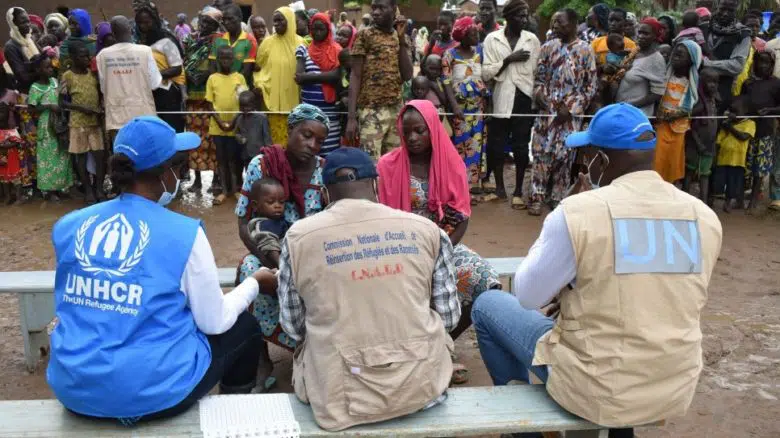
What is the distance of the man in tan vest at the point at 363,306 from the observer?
8.14 feet

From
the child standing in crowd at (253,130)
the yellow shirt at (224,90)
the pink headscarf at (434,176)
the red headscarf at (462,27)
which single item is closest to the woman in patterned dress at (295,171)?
the pink headscarf at (434,176)

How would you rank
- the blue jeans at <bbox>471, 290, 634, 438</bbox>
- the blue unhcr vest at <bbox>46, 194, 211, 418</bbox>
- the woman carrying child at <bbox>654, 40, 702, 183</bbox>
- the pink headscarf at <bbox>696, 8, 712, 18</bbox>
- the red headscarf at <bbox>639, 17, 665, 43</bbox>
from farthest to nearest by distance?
the pink headscarf at <bbox>696, 8, 712, 18</bbox> < the red headscarf at <bbox>639, 17, 665, 43</bbox> < the woman carrying child at <bbox>654, 40, 702, 183</bbox> < the blue jeans at <bbox>471, 290, 634, 438</bbox> < the blue unhcr vest at <bbox>46, 194, 211, 418</bbox>

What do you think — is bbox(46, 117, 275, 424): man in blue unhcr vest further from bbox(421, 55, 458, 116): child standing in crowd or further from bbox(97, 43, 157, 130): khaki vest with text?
bbox(97, 43, 157, 130): khaki vest with text

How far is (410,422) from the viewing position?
2.63 meters

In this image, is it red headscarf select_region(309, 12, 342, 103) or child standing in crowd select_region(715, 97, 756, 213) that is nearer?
red headscarf select_region(309, 12, 342, 103)

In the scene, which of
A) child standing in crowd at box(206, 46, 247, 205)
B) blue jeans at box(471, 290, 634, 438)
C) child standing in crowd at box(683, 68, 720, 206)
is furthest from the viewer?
child standing in crowd at box(206, 46, 247, 205)

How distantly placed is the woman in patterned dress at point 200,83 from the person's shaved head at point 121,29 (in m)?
0.75

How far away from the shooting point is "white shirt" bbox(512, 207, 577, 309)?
252cm

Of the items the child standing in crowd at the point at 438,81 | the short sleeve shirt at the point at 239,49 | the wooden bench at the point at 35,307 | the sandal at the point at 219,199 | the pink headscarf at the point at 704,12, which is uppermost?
the pink headscarf at the point at 704,12

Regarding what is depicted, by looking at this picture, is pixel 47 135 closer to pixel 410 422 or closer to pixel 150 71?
pixel 150 71

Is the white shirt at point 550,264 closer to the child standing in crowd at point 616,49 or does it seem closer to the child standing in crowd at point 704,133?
the child standing in crowd at point 616,49

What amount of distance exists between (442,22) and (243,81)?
7.77ft

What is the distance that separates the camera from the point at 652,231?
8.20ft

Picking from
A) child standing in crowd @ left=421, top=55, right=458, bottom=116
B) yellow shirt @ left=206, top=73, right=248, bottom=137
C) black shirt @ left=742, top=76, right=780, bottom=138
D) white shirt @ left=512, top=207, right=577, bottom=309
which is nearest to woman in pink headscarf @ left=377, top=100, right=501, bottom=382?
white shirt @ left=512, top=207, right=577, bottom=309
